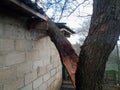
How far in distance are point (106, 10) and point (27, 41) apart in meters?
2.45

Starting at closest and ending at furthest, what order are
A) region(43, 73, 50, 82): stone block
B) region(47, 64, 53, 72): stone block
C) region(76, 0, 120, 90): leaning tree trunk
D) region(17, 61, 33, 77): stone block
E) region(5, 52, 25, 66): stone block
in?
1. region(76, 0, 120, 90): leaning tree trunk
2. region(5, 52, 25, 66): stone block
3. region(17, 61, 33, 77): stone block
4. region(43, 73, 50, 82): stone block
5. region(47, 64, 53, 72): stone block

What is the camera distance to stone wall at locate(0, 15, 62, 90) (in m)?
4.00

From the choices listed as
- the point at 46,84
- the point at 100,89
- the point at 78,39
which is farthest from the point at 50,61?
the point at 78,39

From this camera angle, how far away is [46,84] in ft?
22.9

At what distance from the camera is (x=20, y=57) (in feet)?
15.5

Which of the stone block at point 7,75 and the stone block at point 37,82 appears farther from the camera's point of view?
the stone block at point 37,82

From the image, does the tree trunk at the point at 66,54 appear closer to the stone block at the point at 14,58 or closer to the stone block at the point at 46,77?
the stone block at the point at 14,58

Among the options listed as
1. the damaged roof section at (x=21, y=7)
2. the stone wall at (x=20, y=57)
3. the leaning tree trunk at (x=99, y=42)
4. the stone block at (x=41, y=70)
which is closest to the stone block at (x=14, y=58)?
the stone wall at (x=20, y=57)

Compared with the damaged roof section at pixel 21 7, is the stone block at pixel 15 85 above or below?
below

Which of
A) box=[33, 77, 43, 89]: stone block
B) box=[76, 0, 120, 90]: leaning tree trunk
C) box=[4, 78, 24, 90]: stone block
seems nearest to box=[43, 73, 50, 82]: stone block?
box=[33, 77, 43, 89]: stone block

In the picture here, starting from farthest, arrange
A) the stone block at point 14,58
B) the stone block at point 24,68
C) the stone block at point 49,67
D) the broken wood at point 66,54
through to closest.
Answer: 1. the stone block at point 49,67
2. the stone block at point 24,68
3. the stone block at point 14,58
4. the broken wood at point 66,54

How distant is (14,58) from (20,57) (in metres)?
0.32

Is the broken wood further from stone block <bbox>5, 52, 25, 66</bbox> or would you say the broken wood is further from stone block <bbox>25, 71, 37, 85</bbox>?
stone block <bbox>25, 71, 37, 85</bbox>

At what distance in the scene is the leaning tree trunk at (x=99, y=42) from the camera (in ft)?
10.4
